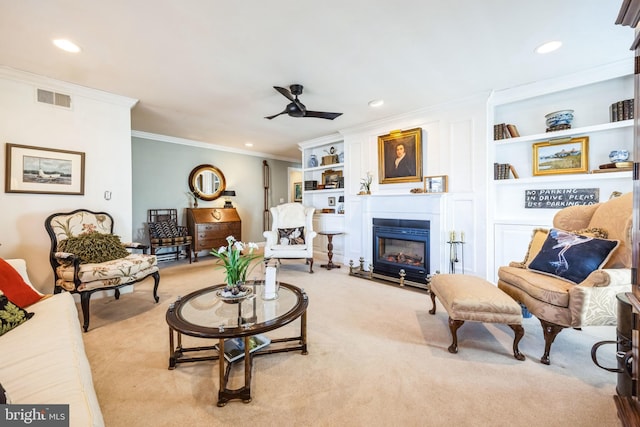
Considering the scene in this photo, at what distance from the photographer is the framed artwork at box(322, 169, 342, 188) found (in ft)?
17.1

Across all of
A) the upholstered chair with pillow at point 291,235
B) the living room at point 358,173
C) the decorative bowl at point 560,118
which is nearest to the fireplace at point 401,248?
the living room at point 358,173

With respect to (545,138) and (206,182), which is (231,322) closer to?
(545,138)

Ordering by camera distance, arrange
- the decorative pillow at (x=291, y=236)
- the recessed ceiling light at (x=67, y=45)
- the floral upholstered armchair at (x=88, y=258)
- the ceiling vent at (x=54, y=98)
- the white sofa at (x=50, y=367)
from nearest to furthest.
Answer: the white sofa at (x=50, y=367) → the recessed ceiling light at (x=67, y=45) → the floral upholstered armchair at (x=88, y=258) → the ceiling vent at (x=54, y=98) → the decorative pillow at (x=291, y=236)

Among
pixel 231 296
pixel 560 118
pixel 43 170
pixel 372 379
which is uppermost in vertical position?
pixel 560 118

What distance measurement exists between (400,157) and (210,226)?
384 cm

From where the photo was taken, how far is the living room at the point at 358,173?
267 cm

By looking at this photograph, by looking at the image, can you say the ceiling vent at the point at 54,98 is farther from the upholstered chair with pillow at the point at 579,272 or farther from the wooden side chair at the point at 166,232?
the upholstered chair with pillow at the point at 579,272

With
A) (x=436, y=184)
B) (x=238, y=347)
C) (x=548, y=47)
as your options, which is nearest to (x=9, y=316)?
(x=238, y=347)

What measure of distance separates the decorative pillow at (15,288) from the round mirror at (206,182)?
3.94m

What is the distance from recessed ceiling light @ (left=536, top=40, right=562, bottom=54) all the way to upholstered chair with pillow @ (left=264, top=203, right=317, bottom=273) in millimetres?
3350

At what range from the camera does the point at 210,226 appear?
528 cm

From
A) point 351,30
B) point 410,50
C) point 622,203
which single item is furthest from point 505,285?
point 351,30

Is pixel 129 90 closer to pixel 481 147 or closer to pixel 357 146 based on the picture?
pixel 357 146

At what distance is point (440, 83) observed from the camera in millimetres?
3010
